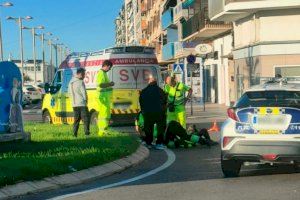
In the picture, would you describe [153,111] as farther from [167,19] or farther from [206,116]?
[167,19]

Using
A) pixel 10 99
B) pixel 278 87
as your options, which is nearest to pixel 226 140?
pixel 278 87

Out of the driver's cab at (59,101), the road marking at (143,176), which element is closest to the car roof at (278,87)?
the road marking at (143,176)

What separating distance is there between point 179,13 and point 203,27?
14.7 metres

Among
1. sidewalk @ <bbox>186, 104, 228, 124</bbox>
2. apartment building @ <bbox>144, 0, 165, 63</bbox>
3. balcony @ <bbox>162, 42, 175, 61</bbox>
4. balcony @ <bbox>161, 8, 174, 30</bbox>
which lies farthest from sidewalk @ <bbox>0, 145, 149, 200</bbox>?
apartment building @ <bbox>144, 0, 165, 63</bbox>

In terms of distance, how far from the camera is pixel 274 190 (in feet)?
29.2

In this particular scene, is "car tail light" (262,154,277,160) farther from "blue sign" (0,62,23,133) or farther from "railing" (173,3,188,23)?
"railing" (173,3,188,23)

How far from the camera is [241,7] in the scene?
29.2m

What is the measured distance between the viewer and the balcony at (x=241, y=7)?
92.6 ft

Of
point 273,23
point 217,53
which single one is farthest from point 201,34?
point 273,23

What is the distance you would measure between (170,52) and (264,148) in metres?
48.1

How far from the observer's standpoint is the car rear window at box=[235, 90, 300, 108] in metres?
10.0

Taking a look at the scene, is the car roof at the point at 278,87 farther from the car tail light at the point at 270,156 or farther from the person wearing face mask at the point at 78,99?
the person wearing face mask at the point at 78,99

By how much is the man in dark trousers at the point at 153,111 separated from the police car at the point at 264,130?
5250 millimetres

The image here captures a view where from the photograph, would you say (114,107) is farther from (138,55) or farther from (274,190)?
(274,190)
